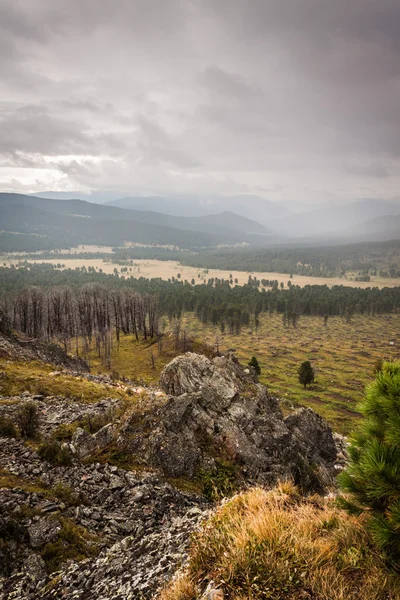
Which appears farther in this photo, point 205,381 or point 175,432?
point 205,381

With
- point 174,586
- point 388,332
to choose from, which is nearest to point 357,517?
point 174,586

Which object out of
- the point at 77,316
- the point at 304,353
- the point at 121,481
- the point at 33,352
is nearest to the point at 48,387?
the point at 121,481

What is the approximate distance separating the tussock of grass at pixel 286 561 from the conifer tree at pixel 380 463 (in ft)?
2.01

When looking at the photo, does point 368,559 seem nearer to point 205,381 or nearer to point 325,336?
point 205,381

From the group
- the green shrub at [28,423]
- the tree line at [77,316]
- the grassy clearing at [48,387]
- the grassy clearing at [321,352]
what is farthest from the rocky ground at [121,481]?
the tree line at [77,316]

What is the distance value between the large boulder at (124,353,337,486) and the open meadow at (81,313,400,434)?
9.70 meters

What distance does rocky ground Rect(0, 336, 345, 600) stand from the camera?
27.9 ft

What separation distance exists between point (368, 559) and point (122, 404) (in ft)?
61.3

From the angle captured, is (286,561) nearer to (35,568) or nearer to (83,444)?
(35,568)

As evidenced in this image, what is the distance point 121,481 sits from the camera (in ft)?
42.8

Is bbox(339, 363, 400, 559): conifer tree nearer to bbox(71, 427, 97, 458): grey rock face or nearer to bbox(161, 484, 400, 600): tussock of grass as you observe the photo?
bbox(161, 484, 400, 600): tussock of grass

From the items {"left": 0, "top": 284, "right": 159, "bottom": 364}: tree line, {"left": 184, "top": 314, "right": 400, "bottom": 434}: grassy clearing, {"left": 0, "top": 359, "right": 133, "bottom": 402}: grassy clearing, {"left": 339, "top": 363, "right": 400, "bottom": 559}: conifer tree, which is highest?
{"left": 339, "top": 363, "right": 400, "bottom": 559}: conifer tree

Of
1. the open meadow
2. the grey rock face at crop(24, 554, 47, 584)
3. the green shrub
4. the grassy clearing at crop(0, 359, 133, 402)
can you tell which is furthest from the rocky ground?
the open meadow

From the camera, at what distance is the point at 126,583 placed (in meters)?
7.73
